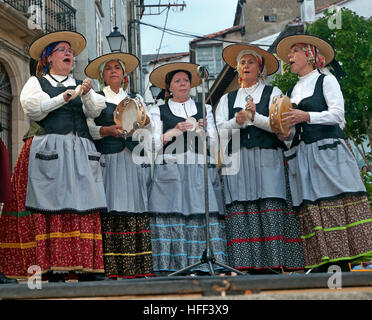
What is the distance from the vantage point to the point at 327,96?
5258 millimetres

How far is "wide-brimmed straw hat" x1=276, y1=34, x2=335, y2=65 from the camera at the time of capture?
5.47 metres

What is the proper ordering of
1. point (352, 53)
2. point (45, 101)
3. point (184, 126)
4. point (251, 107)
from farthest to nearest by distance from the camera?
point (352, 53) → point (184, 126) → point (251, 107) → point (45, 101)

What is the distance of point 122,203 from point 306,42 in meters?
2.29

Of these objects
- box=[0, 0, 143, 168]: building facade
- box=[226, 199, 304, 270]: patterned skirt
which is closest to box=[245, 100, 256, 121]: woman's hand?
box=[226, 199, 304, 270]: patterned skirt

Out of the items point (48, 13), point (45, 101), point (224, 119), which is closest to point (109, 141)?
point (45, 101)

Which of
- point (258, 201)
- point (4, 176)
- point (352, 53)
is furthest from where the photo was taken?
point (352, 53)

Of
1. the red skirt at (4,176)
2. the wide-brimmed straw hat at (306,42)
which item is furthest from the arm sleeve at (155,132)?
the red skirt at (4,176)

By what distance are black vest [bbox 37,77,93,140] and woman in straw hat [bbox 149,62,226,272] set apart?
2.54ft

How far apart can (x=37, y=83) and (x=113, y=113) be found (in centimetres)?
75

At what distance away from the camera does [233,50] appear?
5711 millimetres

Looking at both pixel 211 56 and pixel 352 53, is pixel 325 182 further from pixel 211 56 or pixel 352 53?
pixel 211 56

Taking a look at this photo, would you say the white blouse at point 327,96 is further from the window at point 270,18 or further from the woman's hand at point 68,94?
the window at point 270,18

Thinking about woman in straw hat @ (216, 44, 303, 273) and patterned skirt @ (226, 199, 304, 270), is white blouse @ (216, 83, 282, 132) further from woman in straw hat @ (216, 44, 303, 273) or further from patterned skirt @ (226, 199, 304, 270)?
patterned skirt @ (226, 199, 304, 270)
